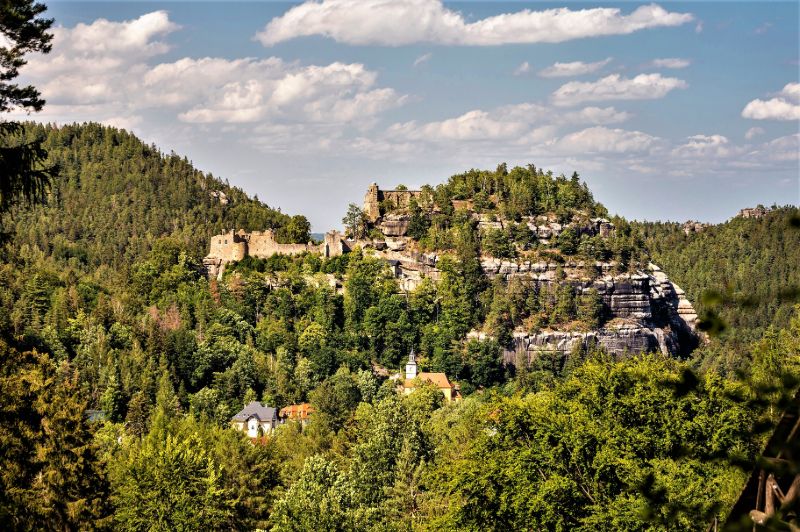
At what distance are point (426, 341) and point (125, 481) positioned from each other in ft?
222

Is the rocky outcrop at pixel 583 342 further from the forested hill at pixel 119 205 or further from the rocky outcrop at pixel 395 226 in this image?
the forested hill at pixel 119 205

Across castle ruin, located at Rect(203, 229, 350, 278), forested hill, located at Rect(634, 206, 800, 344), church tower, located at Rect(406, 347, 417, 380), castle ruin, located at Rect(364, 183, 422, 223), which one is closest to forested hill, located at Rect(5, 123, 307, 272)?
castle ruin, located at Rect(203, 229, 350, 278)

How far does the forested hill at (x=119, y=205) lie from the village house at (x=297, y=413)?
36.9 metres

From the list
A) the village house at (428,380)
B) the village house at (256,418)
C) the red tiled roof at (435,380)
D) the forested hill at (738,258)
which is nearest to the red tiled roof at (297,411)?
the village house at (256,418)

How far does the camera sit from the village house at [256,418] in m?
89.1

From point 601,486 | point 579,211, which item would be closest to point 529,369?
point 579,211

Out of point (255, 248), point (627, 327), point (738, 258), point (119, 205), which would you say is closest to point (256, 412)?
point (255, 248)

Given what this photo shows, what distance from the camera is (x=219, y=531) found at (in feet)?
140

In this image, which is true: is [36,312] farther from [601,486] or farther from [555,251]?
[601,486]

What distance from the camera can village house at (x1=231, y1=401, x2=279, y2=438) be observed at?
89062 millimetres

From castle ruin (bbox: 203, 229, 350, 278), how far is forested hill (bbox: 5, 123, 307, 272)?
7.34 meters

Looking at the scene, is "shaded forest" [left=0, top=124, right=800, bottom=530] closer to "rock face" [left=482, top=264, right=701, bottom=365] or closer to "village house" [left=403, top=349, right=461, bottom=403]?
"village house" [left=403, top=349, right=461, bottom=403]

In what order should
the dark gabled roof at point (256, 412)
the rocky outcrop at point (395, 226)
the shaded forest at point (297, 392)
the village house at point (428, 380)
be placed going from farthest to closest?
1. the rocky outcrop at point (395, 226)
2. the village house at point (428, 380)
3. the dark gabled roof at point (256, 412)
4. the shaded forest at point (297, 392)

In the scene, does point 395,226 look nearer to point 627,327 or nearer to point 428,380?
point 627,327
